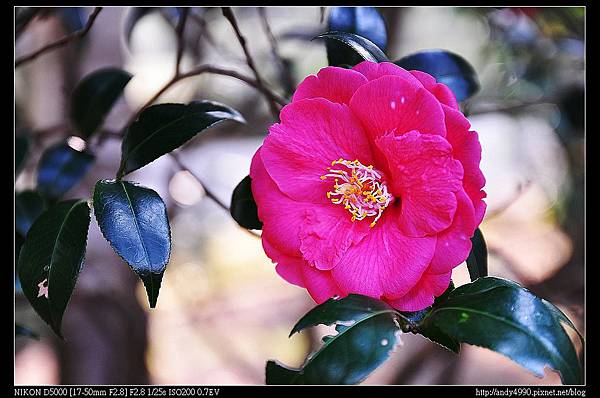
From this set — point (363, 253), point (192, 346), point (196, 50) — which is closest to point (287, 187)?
point (363, 253)

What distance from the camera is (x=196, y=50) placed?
1614 millimetres

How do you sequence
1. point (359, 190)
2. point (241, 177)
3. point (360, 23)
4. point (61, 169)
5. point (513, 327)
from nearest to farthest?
point (513, 327)
point (359, 190)
point (360, 23)
point (61, 169)
point (241, 177)

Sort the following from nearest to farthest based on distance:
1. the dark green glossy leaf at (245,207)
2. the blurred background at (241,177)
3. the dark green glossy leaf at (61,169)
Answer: the dark green glossy leaf at (245,207) < the dark green glossy leaf at (61,169) < the blurred background at (241,177)

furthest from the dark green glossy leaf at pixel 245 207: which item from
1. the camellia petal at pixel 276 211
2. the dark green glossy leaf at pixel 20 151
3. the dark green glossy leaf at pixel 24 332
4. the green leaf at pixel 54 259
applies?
the dark green glossy leaf at pixel 20 151

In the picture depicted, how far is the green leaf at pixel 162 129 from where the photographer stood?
0.65 meters

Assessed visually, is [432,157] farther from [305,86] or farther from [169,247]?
[169,247]

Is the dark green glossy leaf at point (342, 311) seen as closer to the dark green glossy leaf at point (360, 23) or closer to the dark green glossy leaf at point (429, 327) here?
the dark green glossy leaf at point (429, 327)

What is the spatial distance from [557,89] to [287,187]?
3.86 feet

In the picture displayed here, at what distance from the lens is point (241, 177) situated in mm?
1561

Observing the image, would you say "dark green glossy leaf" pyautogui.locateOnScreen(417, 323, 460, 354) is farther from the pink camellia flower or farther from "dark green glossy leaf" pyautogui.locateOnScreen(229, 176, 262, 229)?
"dark green glossy leaf" pyautogui.locateOnScreen(229, 176, 262, 229)

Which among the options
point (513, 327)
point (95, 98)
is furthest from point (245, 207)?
point (95, 98)

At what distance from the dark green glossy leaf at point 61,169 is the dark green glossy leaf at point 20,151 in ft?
0.17

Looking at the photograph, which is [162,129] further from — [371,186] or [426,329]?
[426,329]

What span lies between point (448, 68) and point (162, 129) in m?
0.39
